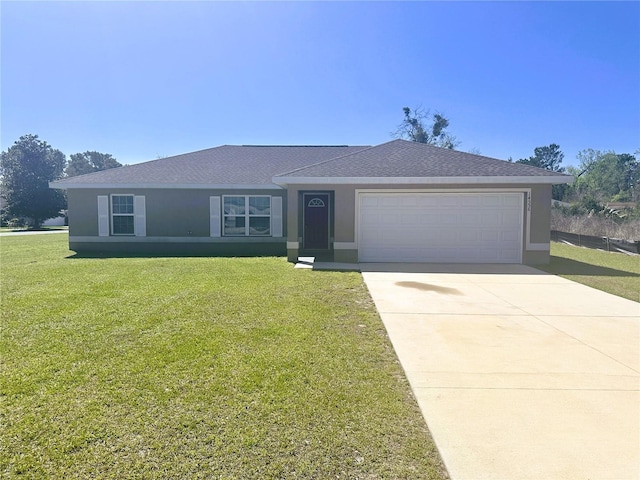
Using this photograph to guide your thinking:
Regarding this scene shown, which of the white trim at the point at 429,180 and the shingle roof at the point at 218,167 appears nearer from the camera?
the white trim at the point at 429,180

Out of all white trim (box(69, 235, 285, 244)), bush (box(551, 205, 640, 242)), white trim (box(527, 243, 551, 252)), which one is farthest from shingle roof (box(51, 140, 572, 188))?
bush (box(551, 205, 640, 242))

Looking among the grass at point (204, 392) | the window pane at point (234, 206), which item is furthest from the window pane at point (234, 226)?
the grass at point (204, 392)

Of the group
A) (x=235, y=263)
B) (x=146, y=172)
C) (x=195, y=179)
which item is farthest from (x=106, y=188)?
(x=235, y=263)

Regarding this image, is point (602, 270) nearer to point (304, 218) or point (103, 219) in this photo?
point (304, 218)

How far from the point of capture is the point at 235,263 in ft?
37.2

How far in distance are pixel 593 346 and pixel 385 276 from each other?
4996mm

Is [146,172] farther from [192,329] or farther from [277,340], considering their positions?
[277,340]

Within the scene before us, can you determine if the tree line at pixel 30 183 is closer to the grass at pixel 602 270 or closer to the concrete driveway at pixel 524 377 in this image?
the concrete driveway at pixel 524 377

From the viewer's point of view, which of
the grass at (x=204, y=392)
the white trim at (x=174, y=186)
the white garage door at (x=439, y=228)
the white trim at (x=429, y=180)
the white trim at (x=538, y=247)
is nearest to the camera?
the grass at (x=204, y=392)

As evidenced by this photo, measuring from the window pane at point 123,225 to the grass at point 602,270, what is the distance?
1494cm

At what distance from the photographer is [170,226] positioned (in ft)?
49.0

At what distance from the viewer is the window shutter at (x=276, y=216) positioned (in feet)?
48.3

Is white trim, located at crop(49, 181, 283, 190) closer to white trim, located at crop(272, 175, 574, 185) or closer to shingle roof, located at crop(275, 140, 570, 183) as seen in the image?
shingle roof, located at crop(275, 140, 570, 183)

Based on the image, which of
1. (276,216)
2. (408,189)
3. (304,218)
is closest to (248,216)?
(276,216)
